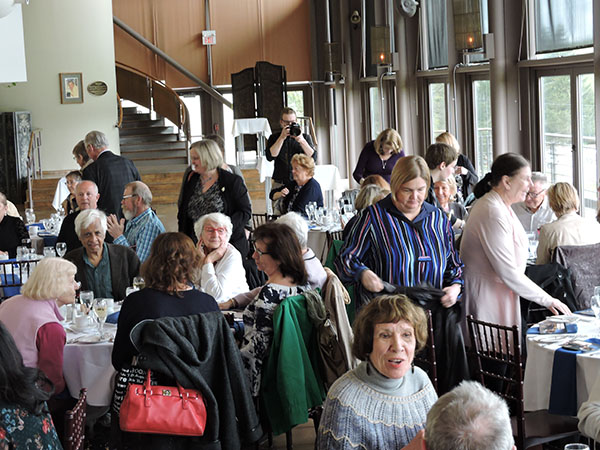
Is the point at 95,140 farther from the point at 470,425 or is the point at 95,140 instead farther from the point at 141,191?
the point at 470,425

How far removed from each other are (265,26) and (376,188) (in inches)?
571

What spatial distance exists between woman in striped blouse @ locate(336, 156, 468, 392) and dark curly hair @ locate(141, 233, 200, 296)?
1044 millimetres

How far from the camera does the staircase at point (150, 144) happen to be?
17.5 metres

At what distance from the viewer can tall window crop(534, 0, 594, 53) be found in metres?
8.85

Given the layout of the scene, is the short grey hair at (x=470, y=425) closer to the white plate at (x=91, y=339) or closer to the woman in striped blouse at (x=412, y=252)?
the woman in striped blouse at (x=412, y=252)

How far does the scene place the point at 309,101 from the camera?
20.1 metres

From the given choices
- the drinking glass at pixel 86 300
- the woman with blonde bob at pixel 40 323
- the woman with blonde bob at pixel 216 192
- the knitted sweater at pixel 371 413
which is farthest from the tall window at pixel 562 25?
the knitted sweater at pixel 371 413

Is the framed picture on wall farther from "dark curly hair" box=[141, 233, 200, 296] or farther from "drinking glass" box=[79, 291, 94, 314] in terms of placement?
"dark curly hair" box=[141, 233, 200, 296]

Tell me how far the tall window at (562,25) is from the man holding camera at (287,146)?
2.82 m

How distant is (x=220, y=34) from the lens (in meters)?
20.1

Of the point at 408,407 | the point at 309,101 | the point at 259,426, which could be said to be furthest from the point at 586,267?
the point at 309,101

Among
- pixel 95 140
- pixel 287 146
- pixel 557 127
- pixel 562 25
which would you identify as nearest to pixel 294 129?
pixel 287 146

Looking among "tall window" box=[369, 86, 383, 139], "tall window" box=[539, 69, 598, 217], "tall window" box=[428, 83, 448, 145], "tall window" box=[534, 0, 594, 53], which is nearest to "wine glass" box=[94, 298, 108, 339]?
"tall window" box=[539, 69, 598, 217]

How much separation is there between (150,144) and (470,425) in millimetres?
16557
